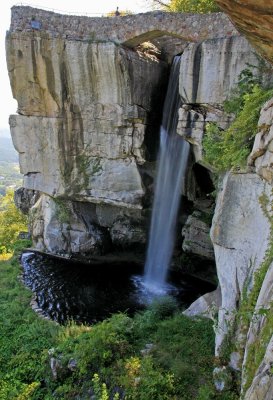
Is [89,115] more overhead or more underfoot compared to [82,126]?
more overhead

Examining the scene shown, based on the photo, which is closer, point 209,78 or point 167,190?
point 209,78

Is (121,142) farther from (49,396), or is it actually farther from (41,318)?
(49,396)

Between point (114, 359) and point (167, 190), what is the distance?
26.0ft

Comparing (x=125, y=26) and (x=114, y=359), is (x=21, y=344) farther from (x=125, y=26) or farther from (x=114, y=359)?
(x=125, y=26)

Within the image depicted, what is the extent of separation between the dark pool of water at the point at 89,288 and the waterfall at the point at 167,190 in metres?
0.70

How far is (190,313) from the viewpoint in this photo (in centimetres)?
1109

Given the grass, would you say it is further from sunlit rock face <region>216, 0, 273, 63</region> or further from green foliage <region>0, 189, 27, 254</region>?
green foliage <region>0, 189, 27, 254</region>

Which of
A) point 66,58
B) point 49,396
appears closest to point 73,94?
point 66,58

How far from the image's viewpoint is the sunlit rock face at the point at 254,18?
4.11m

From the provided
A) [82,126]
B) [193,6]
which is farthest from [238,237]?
[193,6]

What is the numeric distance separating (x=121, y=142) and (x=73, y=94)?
282 centimetres

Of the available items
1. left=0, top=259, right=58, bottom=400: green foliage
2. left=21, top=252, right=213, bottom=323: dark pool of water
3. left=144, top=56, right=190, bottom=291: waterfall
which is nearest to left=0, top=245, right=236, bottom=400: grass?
left=0, top=259, right=58, bottom=400: green foliage

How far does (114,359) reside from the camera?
9023 mm

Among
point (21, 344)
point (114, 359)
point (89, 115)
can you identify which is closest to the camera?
point (114, 359)
